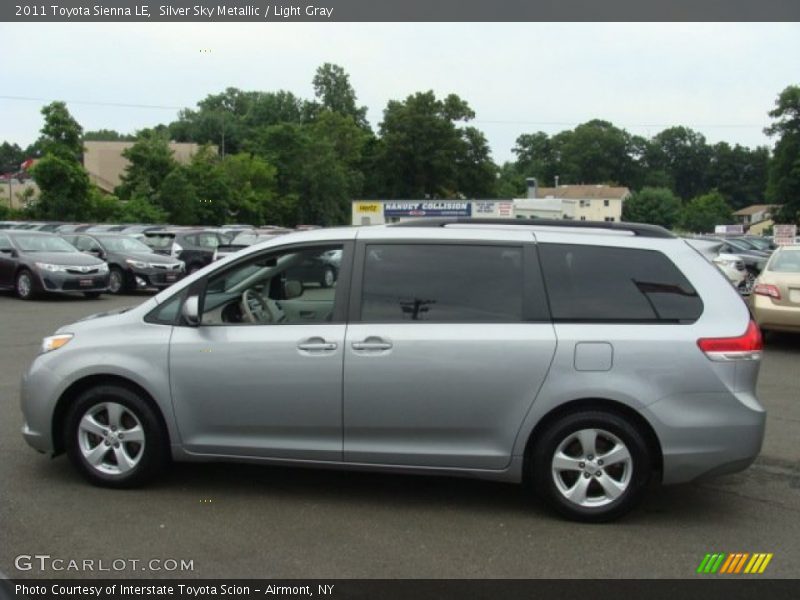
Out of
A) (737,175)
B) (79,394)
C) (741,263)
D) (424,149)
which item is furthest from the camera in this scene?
(737,175)

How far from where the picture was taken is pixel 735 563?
4.28 m

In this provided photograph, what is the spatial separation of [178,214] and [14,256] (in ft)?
113

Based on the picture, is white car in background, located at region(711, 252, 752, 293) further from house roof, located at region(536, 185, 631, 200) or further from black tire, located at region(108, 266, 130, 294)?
house roof, located at region(536, 185, 631, 200)

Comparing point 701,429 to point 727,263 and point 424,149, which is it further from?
point 424,149

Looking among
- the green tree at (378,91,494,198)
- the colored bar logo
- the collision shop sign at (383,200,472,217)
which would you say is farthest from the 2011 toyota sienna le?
the green tree at (378,91,494,198)

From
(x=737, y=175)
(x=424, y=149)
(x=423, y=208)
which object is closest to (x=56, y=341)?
(x=423, y=208)

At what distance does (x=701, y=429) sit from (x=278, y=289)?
9.40ft

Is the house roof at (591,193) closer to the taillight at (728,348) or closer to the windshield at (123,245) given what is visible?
the windshield at (123,245)

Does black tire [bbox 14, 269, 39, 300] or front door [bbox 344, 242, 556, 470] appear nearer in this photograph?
front door [bbox 344, 242, 556, 470]

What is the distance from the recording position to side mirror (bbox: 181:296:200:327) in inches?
198

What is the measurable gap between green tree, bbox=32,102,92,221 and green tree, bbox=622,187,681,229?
84922 mm

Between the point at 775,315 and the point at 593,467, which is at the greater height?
the point at 593,467

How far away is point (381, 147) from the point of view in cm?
8894

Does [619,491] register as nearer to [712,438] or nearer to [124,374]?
[712,438]
